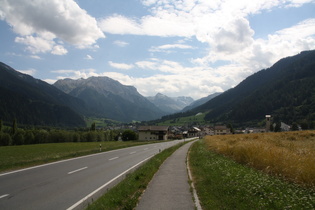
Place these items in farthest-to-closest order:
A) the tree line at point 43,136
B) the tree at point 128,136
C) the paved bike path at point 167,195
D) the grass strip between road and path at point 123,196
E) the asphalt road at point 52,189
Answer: the tree at point 128,136 < the tree line at point 43,136 < the asphalt road at point 52,189 < the paved bike path at point 167,195 < the grass strip between road and path at point 123,196

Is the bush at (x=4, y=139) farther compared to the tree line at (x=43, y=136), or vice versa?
the tree line at (x=43, y=136)

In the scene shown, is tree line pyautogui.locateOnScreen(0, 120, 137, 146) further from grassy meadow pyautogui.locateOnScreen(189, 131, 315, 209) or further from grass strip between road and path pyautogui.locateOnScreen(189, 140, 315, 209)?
grass strip between road and path pyautogui.locateOnScreen(189, 140, 315, 209)

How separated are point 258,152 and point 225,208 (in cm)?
898

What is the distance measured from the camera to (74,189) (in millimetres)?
10984

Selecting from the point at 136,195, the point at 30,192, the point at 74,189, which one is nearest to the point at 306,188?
the point at 136,195

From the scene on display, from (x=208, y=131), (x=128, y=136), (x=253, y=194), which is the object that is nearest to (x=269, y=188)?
(x=253, y=194)

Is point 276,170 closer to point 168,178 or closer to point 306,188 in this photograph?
point 306,188

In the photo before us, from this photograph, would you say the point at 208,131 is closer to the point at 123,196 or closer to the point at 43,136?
the point at 43,136

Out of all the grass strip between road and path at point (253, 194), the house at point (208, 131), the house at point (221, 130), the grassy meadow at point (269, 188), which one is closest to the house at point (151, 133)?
the house at point (221, 130)

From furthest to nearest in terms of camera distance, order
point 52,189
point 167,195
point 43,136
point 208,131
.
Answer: point 208,131, point 43,136, point 52,189, point 167,195

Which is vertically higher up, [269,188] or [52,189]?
[269,188]

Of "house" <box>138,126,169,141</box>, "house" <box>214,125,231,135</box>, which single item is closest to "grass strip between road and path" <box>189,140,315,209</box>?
"house" <box>138,126,169,141</box>

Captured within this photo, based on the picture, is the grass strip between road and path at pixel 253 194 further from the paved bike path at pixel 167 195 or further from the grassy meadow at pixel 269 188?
the paved bike path at pixel 167 195

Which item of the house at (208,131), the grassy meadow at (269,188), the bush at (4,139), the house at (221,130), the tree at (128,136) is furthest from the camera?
the house at (208,131)
